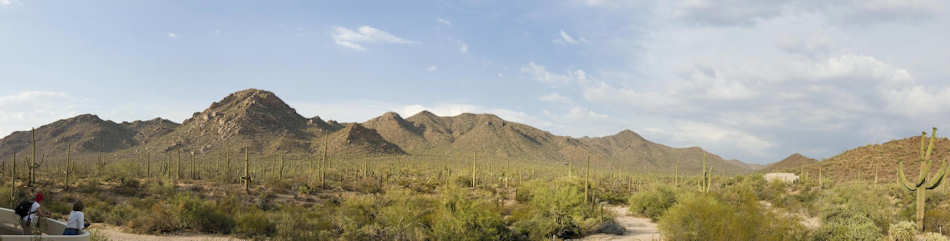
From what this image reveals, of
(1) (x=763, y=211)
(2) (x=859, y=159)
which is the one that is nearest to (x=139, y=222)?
(1) (x=763, y=211)

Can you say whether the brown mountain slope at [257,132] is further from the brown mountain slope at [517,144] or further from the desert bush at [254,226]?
the desert bush at [254,226]

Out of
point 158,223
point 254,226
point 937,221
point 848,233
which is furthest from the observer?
point 937,221

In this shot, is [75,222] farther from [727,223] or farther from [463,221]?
[727,223]

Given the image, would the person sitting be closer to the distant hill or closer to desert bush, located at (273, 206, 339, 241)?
desert bush, located at (273, 206, 339, 241)

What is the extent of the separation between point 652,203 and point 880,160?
58.0m

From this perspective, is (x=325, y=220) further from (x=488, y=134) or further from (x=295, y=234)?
(x=488, y=134)

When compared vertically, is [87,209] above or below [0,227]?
below

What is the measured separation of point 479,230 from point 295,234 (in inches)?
252

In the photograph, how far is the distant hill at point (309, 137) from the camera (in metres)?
86.2

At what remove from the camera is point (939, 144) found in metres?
64.9

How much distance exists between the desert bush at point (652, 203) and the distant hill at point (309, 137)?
56.6m

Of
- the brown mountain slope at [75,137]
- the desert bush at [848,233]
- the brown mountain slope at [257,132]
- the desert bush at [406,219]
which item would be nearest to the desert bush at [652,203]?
the desert bush at [848,233]

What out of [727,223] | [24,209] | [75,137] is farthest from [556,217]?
[75,137]

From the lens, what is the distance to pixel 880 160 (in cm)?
6369
